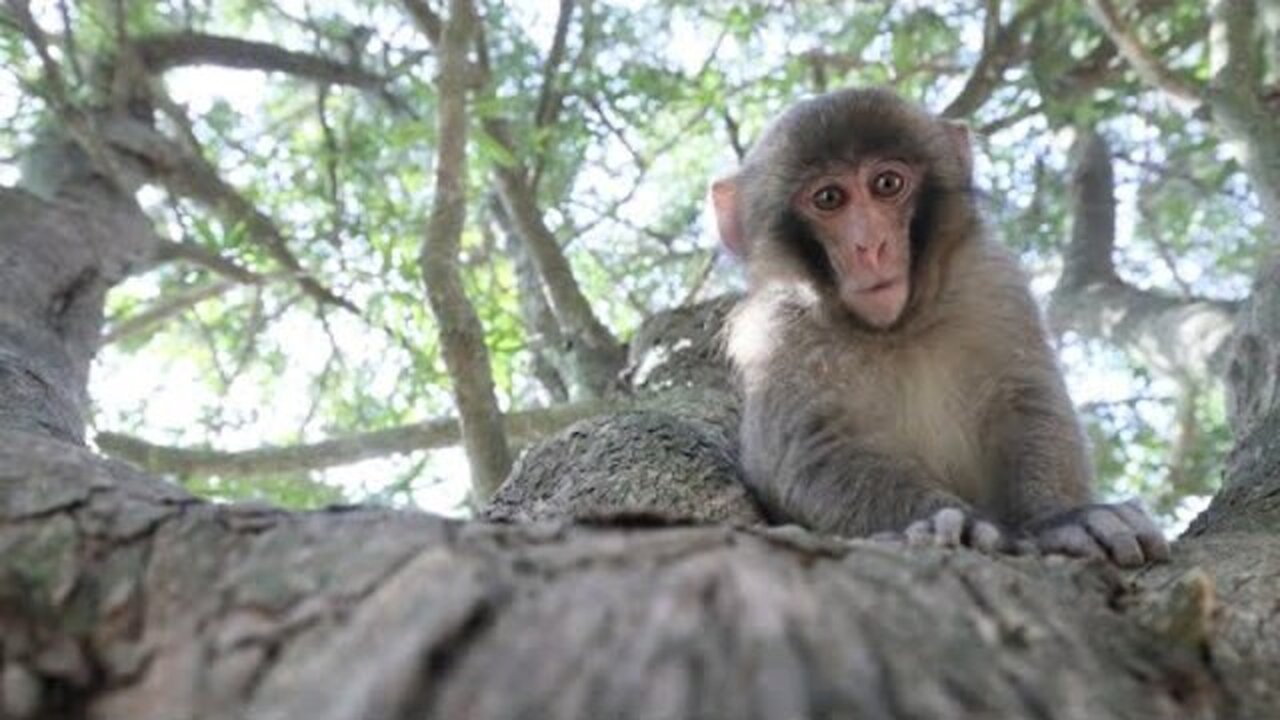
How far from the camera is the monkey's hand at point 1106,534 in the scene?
2.59m

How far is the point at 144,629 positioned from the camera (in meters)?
1.52

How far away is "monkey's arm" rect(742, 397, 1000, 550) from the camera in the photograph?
3.53m

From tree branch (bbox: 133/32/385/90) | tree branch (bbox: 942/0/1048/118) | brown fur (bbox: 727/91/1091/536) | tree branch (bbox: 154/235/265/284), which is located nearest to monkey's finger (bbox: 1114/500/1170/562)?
brown fur (bbox: 727/91/1091/536)

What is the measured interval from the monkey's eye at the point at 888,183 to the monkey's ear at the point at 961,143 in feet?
1.03

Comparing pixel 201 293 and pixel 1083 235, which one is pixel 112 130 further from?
pixel 1083 235

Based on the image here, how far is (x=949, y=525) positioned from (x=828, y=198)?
154 cm

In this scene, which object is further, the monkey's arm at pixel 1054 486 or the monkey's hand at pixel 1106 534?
the monkey's arm at pixel 1054 486

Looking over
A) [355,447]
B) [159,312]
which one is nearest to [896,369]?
[355,447]

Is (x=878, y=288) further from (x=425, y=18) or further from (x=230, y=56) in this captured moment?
(x=230, y=56)

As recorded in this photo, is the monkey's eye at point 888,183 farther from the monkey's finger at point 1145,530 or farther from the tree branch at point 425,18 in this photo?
the tree branch at point 425,18

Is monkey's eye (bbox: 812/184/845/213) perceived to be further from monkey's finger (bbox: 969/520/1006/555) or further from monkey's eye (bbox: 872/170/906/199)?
monkey's finger (bbox: 969/520/1006/555)

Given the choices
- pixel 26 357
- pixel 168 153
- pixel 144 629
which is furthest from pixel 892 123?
pixel 144 629

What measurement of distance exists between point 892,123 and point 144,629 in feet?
11.1

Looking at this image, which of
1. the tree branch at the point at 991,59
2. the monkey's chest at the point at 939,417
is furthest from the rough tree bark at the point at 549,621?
the tree branch at the point at 991,59
